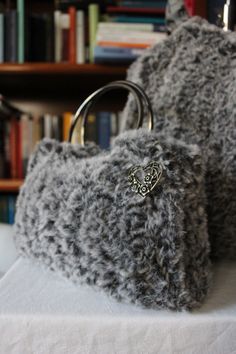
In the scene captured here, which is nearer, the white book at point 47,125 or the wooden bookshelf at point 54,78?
the wooden bookshelf at point 54,78

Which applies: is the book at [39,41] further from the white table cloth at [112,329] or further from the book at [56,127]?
the white table cloth at [112,329]

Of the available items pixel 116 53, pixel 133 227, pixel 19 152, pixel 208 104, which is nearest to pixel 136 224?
pixel 133 227

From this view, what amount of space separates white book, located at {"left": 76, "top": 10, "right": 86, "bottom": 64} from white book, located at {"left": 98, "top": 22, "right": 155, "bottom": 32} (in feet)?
0.26

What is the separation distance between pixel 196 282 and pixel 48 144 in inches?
11.5

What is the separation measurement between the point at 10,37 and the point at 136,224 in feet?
2.79

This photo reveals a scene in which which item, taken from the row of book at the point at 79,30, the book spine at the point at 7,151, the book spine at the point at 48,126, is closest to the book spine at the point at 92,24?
the row of book at the point at 79,30

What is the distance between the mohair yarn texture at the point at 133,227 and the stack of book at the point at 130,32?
0.61 m

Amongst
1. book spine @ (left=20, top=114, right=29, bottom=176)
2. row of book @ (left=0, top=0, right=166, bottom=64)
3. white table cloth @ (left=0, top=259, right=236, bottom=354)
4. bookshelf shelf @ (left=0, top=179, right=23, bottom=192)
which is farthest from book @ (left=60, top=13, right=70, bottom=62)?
white table cloth @ (left=0, top=259, right=236, bottom=354)

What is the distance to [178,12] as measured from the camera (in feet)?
2.32

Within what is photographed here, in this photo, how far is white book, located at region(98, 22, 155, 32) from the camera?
3.19 ft

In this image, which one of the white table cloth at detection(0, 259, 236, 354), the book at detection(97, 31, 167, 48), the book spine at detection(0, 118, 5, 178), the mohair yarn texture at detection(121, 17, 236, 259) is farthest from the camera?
the book spine at detection(0, 118, 5, 178)

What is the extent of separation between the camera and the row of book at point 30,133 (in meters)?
1.09

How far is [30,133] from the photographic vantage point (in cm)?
111

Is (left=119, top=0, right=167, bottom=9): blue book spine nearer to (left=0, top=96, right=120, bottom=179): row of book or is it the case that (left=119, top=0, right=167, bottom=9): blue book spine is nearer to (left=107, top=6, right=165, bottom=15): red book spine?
(left=107, top=6, right=165, bottom=15): red book spine
